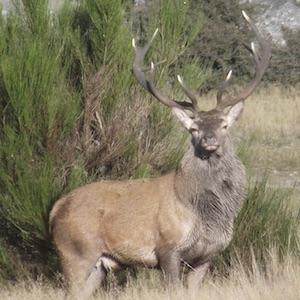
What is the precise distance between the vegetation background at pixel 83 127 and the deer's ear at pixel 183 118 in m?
1.26

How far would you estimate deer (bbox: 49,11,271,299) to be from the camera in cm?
905

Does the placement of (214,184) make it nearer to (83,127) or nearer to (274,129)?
(83,127)

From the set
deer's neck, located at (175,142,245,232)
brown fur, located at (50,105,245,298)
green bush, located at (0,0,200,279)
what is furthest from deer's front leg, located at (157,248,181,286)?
green bush, located at (0,0,200,279)

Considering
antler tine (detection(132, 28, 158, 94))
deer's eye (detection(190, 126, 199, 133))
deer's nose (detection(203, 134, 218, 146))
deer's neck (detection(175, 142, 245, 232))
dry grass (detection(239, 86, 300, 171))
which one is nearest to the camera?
deer's nose (detection(203, 134, 218, 146))

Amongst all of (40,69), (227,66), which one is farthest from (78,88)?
(227,66)

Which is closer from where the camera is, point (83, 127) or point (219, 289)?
point (219, 289)

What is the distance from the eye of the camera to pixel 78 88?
35.2 feet

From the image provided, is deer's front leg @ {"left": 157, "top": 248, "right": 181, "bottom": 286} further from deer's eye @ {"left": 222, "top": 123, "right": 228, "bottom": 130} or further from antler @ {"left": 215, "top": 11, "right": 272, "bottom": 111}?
antler @ {"left": 215, "top": 11, "right": 272, "bottom": 111}

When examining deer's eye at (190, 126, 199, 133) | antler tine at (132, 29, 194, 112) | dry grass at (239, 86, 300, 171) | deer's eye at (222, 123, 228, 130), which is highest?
antler tine at (132, 29, 194, 112)

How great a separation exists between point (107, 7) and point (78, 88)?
889mm

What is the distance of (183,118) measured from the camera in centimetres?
939

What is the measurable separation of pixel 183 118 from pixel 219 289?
1665mm

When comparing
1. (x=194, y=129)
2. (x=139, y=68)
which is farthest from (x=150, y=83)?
(x=194, y=129)

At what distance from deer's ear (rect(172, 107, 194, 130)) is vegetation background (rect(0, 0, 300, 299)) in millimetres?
1255
